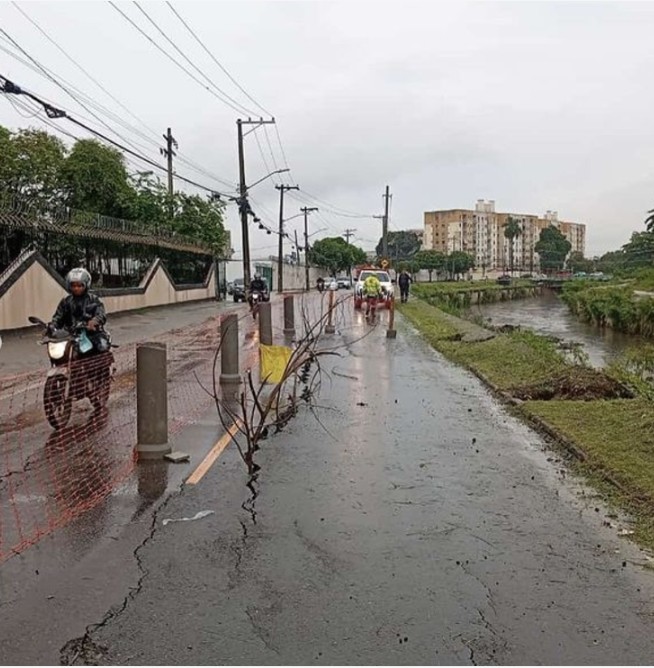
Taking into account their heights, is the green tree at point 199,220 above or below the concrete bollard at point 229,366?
above

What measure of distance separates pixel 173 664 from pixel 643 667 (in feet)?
6.92

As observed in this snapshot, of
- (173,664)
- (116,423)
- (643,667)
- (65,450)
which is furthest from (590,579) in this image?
(116,423)

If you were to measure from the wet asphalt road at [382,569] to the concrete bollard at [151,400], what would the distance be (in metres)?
0.70

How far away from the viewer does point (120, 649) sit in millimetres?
3506

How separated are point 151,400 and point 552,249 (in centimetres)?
14499

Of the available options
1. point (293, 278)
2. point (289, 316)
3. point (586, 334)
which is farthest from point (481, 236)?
point (289, 316)

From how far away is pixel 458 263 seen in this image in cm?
12350

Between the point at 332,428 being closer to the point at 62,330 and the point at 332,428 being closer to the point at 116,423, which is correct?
the point at 116,423

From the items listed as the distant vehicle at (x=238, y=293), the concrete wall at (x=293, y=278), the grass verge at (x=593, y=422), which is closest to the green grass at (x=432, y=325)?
the grass verge at (x=593, y=422)

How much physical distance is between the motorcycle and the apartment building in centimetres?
14867

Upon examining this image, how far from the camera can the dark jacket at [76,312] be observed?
8664 millimetres

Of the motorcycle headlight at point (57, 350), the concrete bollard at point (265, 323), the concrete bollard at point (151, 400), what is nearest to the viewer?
the concrete bollard at point (151, 400)

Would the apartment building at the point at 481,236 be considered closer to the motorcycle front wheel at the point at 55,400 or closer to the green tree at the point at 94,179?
the green tree at the point at 94,179

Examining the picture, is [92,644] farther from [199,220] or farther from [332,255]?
[332,255]
